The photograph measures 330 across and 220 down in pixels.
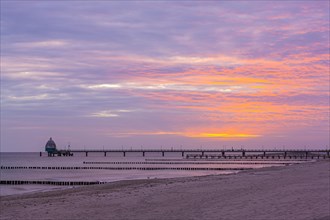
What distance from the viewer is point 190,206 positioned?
63.7 ft

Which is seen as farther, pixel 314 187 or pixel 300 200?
pixel 314 187

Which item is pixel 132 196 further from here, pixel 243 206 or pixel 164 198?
pixel 243 206

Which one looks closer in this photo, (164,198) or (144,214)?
(144,214)

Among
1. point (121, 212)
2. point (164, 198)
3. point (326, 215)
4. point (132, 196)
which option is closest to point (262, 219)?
point (326, 215)

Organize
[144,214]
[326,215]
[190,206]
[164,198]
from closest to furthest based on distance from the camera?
[326,215] < [144,214] < [190,206] < [164,198]

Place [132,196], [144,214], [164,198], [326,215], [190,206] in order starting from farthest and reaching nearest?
[132,196], [164,198], [190,206], [144,214], [326,215]

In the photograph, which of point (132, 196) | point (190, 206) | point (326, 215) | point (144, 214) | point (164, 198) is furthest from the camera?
point (132, 196)

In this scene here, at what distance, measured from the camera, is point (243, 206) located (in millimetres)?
18312

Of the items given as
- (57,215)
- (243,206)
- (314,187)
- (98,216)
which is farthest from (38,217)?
(314,187)

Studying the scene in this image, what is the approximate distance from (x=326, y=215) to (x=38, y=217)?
422 inches

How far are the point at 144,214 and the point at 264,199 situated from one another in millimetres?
5271

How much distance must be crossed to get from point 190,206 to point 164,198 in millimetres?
3277

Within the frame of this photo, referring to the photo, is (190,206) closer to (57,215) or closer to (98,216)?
(98,216)

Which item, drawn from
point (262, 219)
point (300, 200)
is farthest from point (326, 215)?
point (300, 200)
